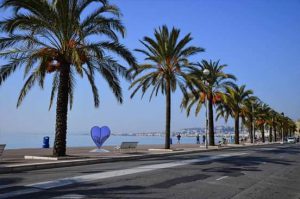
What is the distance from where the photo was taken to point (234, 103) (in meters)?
46.7

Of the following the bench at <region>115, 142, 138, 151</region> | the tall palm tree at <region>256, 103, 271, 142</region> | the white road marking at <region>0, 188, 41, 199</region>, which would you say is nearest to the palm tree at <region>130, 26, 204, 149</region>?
the bench at <region>115, 142, 138, 151</region>

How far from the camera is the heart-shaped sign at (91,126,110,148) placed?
30.2 metres

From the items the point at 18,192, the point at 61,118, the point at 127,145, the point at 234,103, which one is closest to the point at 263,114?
the point at 234,103

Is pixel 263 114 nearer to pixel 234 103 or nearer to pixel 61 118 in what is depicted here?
pixel 234 103

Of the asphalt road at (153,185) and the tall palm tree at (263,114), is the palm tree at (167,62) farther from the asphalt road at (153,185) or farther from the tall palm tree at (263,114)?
the tall palm tree at (263,114)

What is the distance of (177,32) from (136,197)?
80.9 ft

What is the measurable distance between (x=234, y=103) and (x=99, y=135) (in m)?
21.3

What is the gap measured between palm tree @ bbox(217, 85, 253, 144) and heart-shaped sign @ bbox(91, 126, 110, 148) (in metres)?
17.2

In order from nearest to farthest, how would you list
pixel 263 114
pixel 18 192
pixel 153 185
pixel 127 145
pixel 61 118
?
pixel 18 192 → pixel 153 185 → pixel 61 118 → pixel 127 145 → pixel 263 114

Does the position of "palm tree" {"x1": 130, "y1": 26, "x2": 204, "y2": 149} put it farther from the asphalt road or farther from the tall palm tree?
the tall palm tree

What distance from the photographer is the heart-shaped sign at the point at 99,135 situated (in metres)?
30.2

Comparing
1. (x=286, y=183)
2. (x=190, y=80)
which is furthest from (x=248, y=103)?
(x=286, y=183)

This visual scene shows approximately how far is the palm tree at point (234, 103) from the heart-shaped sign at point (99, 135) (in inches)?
678

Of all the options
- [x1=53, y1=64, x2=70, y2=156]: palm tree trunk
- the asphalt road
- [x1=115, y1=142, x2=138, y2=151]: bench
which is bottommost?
the asphalt road
